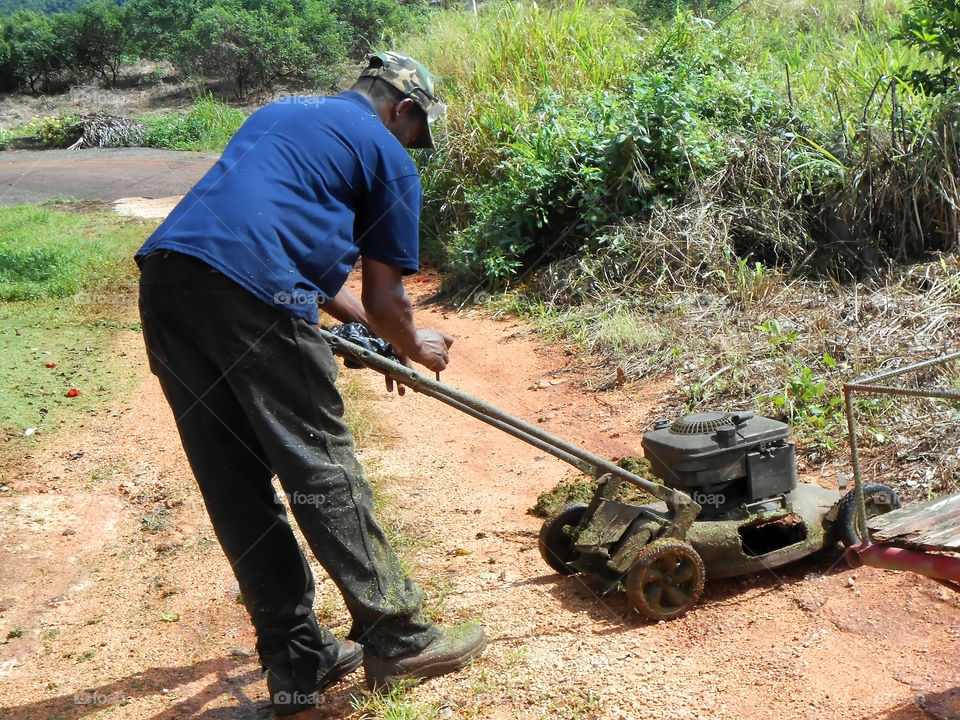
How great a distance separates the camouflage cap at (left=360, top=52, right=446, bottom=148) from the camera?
3195 mm

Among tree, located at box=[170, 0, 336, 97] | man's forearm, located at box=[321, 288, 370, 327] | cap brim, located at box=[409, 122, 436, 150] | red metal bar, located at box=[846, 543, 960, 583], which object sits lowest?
red metal bar, located at box=[846, 543, 960, 583]

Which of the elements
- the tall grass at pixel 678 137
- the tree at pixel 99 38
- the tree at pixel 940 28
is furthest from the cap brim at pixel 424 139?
the tree at pixel 99 38

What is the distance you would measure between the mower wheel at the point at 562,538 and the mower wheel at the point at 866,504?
966mm

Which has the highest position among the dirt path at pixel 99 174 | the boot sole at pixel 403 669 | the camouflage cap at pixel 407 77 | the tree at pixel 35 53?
the tree at pixel 35 53

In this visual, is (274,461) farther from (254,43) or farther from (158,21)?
(158,21)

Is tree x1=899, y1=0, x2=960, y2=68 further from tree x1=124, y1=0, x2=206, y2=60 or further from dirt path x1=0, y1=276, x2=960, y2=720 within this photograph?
tree x1=124, y1=0, x2=206, y2=60

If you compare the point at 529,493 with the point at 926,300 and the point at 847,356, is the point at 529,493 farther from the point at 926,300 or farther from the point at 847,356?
the point at 926,300

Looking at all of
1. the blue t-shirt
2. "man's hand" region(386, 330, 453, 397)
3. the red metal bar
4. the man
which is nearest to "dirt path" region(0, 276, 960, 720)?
the man

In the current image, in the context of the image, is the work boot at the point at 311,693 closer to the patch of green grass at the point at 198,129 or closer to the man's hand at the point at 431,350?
the man's hand at the point at 431,350

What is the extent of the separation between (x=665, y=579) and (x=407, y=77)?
6.43 ft

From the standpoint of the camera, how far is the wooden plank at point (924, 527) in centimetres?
264

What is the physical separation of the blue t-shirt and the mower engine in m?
1.33

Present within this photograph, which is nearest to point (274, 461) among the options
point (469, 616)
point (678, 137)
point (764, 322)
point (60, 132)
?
point (469, 616)

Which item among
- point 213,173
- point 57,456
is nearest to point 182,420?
point 213,173
